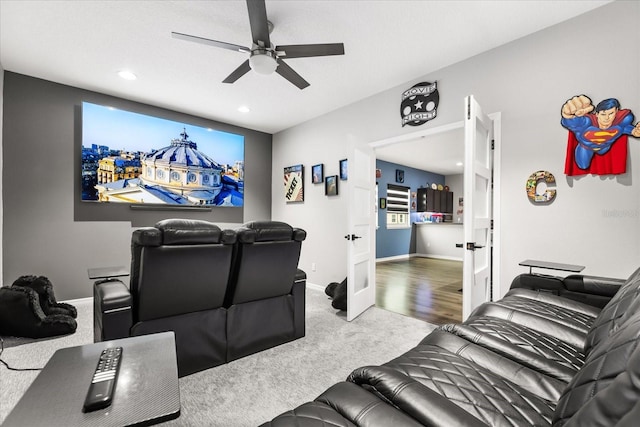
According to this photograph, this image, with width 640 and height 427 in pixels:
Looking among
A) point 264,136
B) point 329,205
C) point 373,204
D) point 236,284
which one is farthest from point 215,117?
point 236,284

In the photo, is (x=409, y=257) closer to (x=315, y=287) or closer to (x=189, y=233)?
(x=315, y=287)

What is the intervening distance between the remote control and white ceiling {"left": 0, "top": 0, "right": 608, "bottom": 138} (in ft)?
8.03

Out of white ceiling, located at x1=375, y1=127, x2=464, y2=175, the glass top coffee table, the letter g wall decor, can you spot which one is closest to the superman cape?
the letter g wall decor

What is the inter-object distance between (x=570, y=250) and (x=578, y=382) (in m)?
2.24

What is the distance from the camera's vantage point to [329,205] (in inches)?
178

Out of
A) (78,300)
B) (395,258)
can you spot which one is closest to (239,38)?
(78,300)

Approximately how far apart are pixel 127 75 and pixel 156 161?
1259mm

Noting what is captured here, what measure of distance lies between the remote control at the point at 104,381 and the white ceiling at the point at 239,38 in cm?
245

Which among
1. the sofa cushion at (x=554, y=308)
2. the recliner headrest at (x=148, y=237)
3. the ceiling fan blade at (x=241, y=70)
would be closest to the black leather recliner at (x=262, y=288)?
the recliner headrest at (x=148, y=237)

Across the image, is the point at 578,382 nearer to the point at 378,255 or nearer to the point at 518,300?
the point at 518,300

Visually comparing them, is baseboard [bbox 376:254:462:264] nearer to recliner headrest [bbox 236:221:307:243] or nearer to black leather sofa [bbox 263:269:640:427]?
recliner headrest [bbox 236:221:307:243]

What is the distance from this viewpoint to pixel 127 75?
3.37 meters

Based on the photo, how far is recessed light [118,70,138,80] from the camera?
10.9 ft

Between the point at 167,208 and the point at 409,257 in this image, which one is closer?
the point at 167,208
